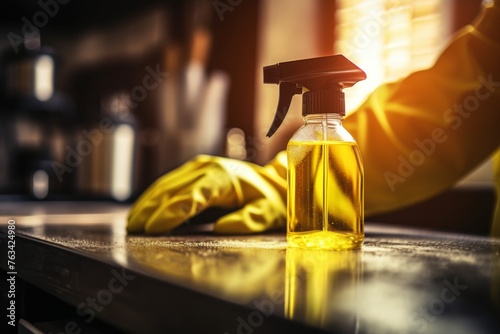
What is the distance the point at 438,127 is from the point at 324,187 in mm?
363

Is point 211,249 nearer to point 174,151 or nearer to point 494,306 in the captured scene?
point 494,306

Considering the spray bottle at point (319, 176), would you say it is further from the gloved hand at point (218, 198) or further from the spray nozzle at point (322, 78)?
the gloved hand at point (218, 198)

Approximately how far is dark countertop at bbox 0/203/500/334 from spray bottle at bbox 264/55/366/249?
4 cm

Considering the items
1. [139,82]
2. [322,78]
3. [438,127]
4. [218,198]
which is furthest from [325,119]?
[139,82]

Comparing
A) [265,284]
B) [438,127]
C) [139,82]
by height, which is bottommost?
[265,284]

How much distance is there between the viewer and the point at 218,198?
Answer: 808 mm

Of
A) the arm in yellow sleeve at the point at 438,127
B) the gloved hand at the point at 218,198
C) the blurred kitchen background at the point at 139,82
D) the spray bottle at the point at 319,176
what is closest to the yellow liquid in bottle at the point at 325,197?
the spray bottle at the point at 319,176

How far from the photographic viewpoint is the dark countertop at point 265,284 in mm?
294

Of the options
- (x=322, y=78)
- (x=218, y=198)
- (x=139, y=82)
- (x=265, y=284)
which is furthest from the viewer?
(x=139, y=82)

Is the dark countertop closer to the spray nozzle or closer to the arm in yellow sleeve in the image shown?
the spray nozzle

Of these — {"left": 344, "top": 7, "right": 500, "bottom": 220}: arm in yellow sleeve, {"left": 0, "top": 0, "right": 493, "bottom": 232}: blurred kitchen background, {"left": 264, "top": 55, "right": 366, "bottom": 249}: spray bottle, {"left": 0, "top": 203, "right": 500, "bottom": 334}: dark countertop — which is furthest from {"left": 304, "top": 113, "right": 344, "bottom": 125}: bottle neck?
{"left": 0, "top": 0, "right": 493, "bottom": 232}: blurred kitchen background

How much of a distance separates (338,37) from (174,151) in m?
0.99

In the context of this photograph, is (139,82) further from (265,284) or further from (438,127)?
(265,284)

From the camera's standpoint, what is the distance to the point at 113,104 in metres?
3.05
